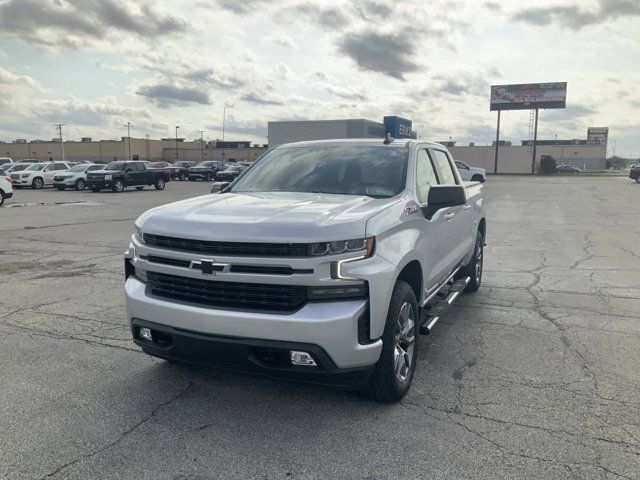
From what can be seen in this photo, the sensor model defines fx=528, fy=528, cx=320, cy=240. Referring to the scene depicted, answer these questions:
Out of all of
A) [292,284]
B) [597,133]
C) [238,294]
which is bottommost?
[238,294]

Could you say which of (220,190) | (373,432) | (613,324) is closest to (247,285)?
(373,432)

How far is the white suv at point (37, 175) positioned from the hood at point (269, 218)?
33.0 m

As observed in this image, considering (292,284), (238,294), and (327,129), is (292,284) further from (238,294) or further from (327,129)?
(327,129)

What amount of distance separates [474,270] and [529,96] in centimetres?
8083

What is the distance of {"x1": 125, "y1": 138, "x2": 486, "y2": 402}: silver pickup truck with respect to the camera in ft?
10.4

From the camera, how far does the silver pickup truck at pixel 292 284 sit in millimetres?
3172

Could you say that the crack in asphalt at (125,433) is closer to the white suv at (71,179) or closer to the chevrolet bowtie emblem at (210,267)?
→ the chevrolet bowtie emblem at (210,267)

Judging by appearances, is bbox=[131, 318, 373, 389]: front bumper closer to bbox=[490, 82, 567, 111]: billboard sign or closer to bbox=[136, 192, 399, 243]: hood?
bbox=[136, 192, 399, 243]: hood

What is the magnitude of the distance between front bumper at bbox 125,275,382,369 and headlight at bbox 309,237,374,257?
304 millimetres

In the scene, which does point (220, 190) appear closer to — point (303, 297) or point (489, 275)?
point (303, 297)

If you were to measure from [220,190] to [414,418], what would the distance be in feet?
9.33

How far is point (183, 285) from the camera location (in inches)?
139

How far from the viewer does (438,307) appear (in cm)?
488

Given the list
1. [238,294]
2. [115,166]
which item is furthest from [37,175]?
[238,294]
